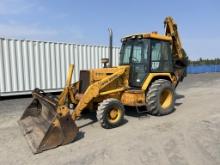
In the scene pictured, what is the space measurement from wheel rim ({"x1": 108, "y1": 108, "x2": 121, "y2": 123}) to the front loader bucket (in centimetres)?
128

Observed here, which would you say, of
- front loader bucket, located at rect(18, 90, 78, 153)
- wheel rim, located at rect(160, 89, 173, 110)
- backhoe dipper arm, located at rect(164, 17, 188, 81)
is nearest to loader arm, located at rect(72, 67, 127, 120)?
front loader bucket, located at rect(18, 90, 78, 153)

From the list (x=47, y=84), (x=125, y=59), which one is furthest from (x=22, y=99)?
(x=125, y=59)

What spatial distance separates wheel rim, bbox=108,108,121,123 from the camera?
608cm

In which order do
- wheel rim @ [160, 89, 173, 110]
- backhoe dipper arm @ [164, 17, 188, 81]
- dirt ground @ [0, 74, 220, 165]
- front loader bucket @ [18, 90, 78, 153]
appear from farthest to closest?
backhoe dipper arm @ [164, 17, 188, 81] < wheel rim @ [160, 89, 173, 110] < front loader bucket @ [18, 90, 78, 153] < dirt ground @ [0, 74, 220, 165]

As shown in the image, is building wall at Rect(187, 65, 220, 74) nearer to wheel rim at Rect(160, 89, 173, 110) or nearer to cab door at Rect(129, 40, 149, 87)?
wheel rim at Rect(160, 89, 173, 110)

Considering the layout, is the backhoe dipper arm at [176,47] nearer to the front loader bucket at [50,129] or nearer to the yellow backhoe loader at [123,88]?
the yellow backhoe loader at [123,88]

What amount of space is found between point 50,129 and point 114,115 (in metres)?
1.99

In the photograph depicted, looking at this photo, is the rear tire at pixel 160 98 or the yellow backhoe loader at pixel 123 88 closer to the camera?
the yellow backhoe loader at pixel 123 88

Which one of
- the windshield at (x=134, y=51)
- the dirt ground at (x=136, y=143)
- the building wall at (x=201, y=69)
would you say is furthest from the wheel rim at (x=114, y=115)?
the building wall at (x=201, y=69)

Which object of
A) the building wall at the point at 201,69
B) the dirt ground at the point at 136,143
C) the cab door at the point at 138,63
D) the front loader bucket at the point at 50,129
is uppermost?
the cab door at the point at 138,63

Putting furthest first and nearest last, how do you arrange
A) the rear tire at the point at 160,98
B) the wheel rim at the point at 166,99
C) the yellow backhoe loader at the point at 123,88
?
the wheel rim at the point at 166,99, the rear tire at the point at 160,98, the yellow backhoe loader at the point at 123,88

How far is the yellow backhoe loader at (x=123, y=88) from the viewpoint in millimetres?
5879

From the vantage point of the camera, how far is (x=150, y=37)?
6988 millimetres

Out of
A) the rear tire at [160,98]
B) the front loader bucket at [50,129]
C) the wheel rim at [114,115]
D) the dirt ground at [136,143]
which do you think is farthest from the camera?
the rear tire at [160,98]
